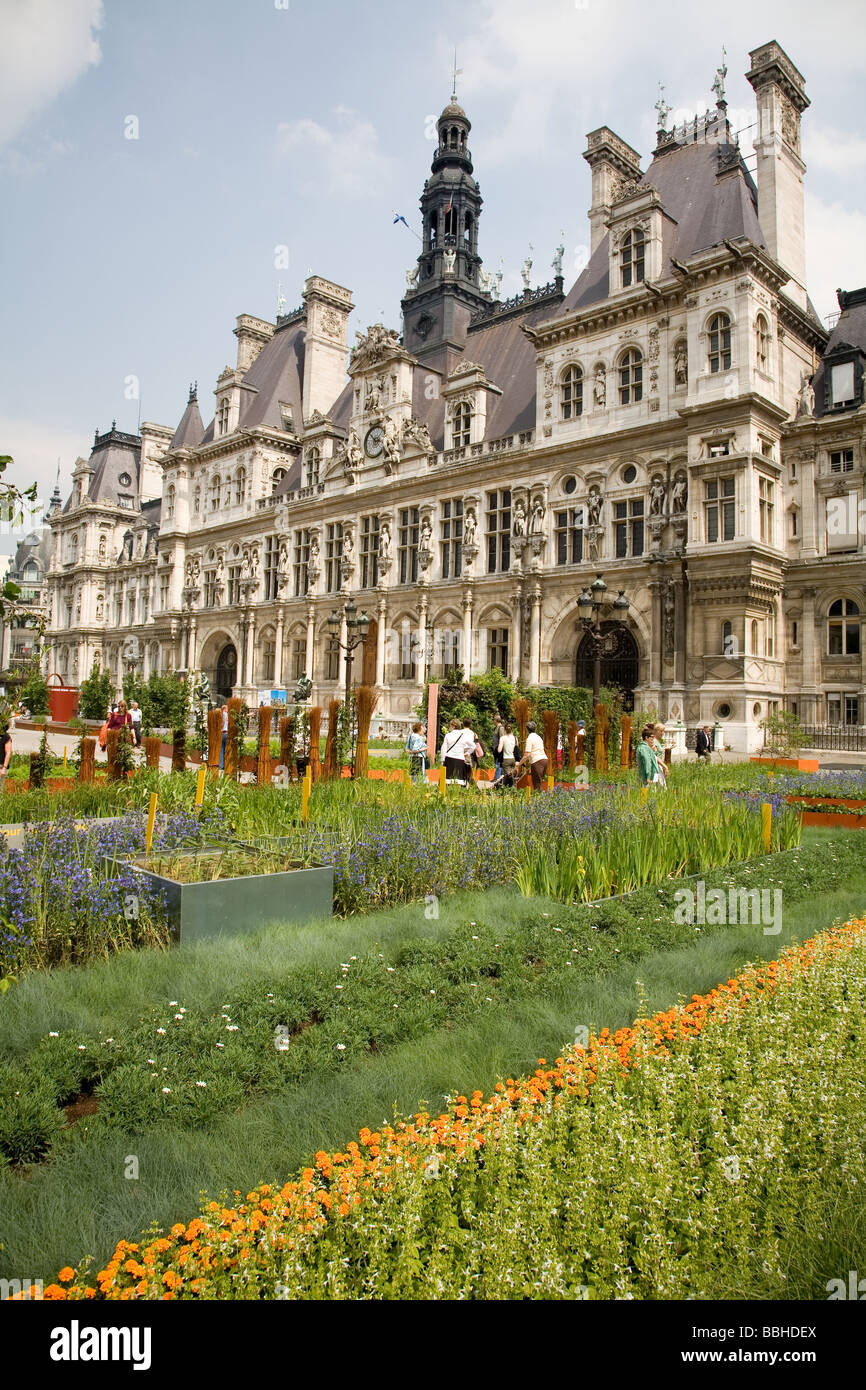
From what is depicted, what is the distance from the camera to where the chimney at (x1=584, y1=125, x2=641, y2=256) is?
1339 inches

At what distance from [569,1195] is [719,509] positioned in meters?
25.3

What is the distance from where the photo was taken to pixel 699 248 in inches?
1141

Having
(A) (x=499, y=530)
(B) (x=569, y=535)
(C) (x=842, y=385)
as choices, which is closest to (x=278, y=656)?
(A) (x=499, y=530)

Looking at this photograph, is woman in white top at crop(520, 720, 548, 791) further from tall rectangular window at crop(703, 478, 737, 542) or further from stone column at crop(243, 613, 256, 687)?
stone column at crop(243, 613, 256, 687)

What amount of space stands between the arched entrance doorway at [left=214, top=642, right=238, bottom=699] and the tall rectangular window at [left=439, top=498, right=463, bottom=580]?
57.9 feet

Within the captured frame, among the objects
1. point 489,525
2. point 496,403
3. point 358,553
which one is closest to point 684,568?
point 489,525

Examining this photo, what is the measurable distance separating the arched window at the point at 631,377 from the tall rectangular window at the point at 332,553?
16462 mm

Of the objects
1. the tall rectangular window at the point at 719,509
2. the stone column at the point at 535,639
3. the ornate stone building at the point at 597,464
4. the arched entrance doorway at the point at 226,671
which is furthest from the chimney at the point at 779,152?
the arched entrance doorway at the point at 226,671

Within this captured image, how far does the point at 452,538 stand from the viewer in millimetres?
35750

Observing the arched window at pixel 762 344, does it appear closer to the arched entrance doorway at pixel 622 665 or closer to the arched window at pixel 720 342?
the arched window at pixel 720 342

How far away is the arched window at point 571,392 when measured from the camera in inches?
1225

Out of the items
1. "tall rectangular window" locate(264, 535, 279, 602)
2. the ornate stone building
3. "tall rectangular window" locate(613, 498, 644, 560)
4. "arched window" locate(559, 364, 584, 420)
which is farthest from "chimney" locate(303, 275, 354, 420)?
"tall rectangular window" locate(613, 498, 644, 560)
